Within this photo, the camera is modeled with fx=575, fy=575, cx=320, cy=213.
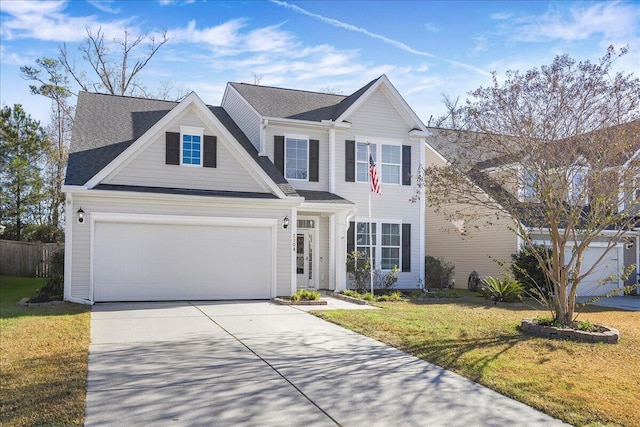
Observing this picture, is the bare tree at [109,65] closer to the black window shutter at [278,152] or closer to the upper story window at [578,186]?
the black window shutter at [278,152]

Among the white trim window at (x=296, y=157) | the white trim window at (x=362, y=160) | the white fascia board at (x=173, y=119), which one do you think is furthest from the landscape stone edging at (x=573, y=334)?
the white trim window at (x=296, y=157)

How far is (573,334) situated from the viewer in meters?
10.2

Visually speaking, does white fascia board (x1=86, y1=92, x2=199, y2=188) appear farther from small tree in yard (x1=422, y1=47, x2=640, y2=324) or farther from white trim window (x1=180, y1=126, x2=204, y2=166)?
small tree in yard (x1=422, y1=47, x2=640, y2=324)

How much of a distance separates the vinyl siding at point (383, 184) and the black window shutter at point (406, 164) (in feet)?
0.41

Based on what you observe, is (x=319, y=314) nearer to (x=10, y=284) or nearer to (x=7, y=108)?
(x=10, y=284)

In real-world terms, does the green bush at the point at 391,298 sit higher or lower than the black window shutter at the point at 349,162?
lower

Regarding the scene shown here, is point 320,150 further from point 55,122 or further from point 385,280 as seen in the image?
point 55,122

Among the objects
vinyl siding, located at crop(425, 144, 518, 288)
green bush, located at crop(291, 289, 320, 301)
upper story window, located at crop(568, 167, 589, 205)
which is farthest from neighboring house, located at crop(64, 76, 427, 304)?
upper story window, located at crop(568, 167, 589, 205)

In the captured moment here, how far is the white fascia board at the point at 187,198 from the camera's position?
14.3 meters

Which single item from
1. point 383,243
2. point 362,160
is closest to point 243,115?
point 362,160

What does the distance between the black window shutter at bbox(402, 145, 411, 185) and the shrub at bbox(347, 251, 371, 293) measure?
3.25 meters

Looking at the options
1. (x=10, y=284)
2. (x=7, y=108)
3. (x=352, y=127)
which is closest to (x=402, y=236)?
(x=352, y=127)

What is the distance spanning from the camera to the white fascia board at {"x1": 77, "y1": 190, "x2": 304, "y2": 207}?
47.0ft

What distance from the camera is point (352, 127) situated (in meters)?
19.5
